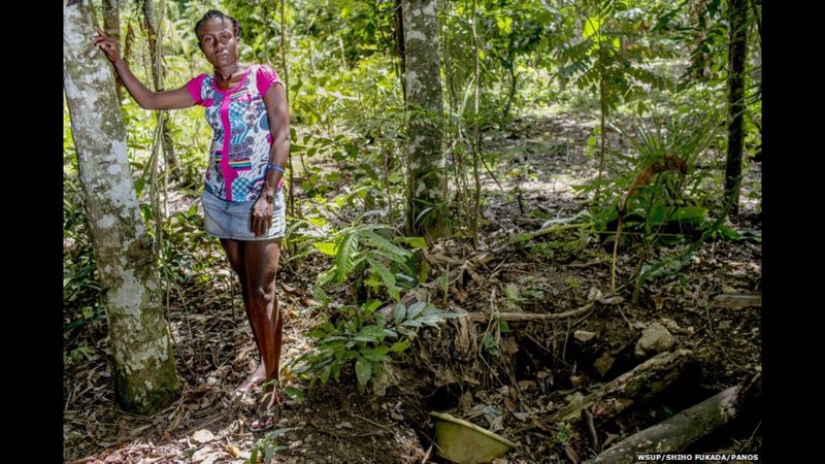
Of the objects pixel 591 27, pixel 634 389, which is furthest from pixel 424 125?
pixel 634 389

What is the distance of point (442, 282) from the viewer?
4.15m

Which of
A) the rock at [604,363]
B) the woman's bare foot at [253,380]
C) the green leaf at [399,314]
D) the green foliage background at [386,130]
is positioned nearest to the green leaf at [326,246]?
the green foliage background at [386,130]

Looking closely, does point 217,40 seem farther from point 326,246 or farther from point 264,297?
point 264,297

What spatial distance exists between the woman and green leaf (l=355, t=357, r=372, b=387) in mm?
459

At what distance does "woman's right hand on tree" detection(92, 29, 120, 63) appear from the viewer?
2.70 m

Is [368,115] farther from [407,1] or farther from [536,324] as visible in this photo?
[536,324]

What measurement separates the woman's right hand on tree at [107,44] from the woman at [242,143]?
26cm

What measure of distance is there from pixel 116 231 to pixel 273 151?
2.66ft

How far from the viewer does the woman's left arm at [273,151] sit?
3137mm

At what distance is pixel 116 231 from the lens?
Result: 2.95 metres

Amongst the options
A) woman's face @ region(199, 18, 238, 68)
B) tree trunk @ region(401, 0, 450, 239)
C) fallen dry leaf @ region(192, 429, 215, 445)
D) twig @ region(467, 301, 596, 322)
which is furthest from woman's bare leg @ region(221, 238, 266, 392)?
tree trunk @ region(401, 0, 450, 239)

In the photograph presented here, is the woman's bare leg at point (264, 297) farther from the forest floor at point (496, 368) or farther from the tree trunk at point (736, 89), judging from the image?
the tree trunk at point (736, 89)
